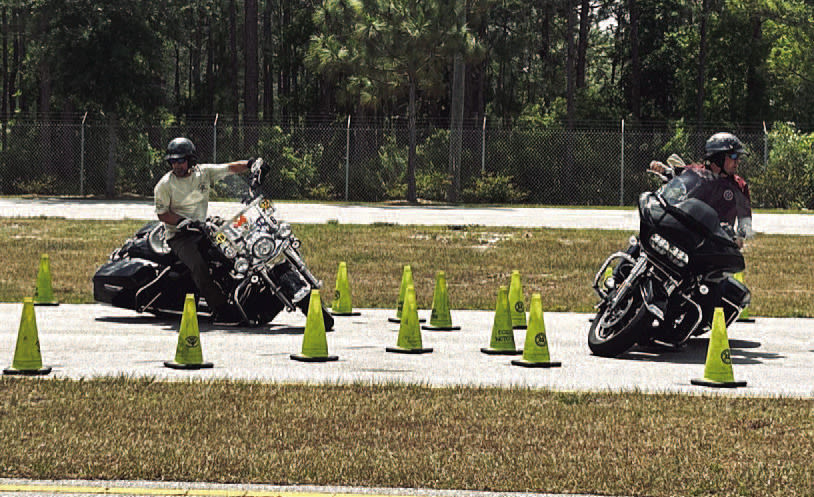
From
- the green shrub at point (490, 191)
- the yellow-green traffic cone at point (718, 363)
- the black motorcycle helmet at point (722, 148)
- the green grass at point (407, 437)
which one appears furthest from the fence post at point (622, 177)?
the green grass at point (407, 437)

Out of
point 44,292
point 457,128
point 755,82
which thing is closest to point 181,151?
point 44,292

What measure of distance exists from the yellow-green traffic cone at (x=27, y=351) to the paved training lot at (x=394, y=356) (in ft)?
0.64

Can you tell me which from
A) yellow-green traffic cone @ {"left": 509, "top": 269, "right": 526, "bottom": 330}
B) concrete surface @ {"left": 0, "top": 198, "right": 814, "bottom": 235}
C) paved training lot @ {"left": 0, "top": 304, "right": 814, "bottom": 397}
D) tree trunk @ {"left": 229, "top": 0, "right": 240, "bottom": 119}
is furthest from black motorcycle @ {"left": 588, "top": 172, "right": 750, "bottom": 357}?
tree trunk @ {"left": 229, "top": 0, "right": 240, "bottom": 119}

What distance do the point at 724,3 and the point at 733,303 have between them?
46389mm

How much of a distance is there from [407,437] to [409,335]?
4.02 m

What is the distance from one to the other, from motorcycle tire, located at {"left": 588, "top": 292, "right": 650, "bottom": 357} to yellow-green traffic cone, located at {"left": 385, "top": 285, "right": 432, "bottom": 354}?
149 cm

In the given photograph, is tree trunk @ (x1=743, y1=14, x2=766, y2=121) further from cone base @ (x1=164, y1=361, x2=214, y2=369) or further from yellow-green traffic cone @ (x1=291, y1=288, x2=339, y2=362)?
cone base @ (x1=164, y1=361, x2=214, y2=369)

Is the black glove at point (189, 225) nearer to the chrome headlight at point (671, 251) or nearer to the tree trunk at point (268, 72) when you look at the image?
the chrome headlight at point (671, 251)

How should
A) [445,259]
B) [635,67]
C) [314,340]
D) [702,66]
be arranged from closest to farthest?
[314,340]
[445,259]
[702,66]
[635,67]

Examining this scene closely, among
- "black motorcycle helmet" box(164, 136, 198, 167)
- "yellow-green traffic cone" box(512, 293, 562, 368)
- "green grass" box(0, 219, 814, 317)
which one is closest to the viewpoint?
"yellow-green traffic cone" box(512, 293, 562, 368)

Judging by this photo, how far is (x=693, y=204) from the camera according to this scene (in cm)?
1163

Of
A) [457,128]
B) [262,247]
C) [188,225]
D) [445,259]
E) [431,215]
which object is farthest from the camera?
[457,128]

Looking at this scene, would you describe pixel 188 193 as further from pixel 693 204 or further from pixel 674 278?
pixel 693 204

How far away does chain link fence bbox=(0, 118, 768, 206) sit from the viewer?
41.7m
